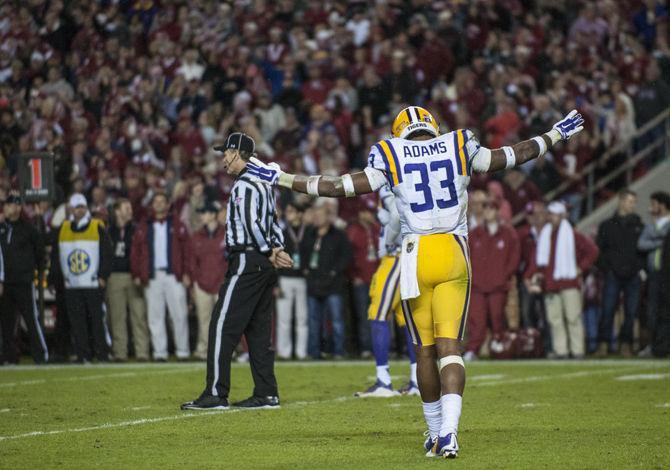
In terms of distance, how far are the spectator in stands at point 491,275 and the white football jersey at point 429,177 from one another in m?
9.87

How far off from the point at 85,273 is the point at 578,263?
21.7 ft

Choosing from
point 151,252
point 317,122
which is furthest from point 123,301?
point 317,122

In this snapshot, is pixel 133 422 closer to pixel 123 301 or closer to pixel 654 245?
pixel 123 301

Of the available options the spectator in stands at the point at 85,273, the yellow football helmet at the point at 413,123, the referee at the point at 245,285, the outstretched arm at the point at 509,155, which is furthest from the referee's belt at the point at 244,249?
the spectator in stands at the point at 85,273

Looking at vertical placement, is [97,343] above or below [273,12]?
below

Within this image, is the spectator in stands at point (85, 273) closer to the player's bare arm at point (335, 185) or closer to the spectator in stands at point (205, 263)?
the spectator in stands at point (205, 263)

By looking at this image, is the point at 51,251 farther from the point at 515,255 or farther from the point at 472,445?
the point at 472,445

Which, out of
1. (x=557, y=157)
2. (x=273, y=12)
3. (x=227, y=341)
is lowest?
(x=227, y=341)

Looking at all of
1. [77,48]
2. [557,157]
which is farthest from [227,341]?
[77,48]

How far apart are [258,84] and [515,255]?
7.20 m

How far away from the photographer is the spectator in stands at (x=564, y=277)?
1844cm

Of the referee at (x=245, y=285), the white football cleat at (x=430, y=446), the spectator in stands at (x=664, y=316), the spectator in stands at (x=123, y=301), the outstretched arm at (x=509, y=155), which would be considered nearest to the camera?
the white football cleat at (x=430, y=446)

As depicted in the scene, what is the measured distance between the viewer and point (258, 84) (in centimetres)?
2412

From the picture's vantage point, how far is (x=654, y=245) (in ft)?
60.7
